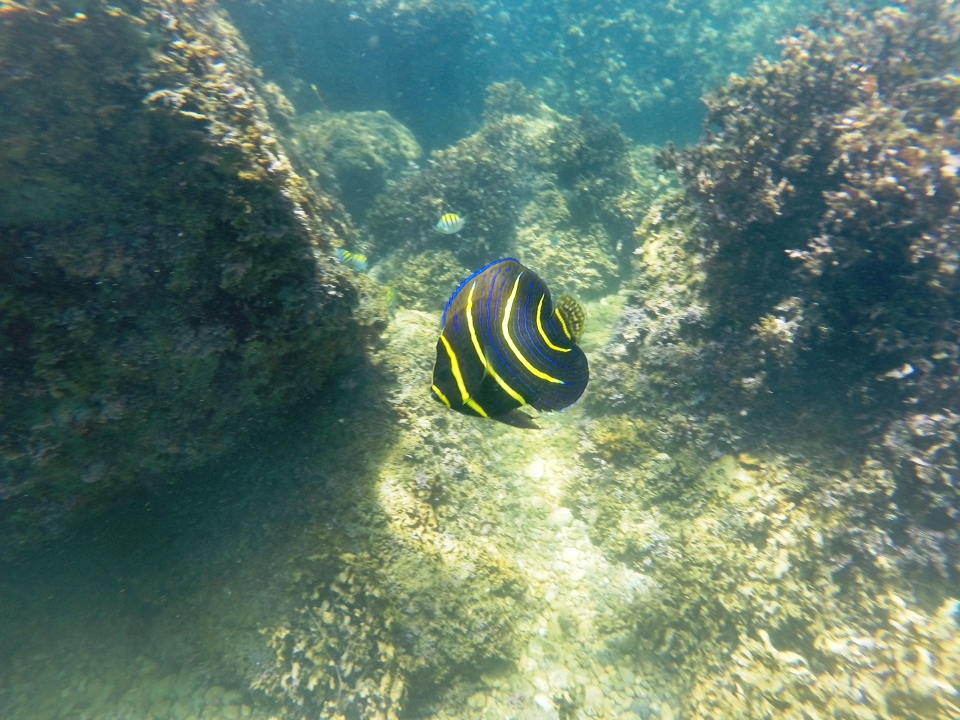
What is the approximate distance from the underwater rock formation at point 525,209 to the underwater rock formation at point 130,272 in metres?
4.05

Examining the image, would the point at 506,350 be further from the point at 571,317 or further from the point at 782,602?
the point at 782,602

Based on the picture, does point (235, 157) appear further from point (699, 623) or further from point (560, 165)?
point (560, 165)

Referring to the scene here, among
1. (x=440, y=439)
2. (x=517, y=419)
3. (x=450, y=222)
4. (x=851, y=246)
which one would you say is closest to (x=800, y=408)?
(x=851, y=246)

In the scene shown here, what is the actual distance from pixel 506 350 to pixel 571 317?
311 mm

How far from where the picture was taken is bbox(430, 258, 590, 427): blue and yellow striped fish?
57.0 inches

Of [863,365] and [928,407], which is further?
[863,365]

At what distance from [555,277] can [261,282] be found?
585cm

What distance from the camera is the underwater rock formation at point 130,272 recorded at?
8.68ft

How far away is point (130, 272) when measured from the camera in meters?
2.79

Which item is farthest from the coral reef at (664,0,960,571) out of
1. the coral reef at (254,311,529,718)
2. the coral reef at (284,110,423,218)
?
the coral reef at (284,110,423,218)

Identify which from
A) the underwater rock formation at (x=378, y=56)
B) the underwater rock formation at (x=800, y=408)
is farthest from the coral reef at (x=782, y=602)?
the underwater rock formation at (x=378, y=56)

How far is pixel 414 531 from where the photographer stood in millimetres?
3658

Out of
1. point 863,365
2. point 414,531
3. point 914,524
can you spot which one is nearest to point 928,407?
point 863,365

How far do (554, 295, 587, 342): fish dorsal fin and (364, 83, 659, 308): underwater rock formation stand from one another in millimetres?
5634
